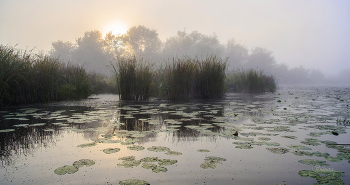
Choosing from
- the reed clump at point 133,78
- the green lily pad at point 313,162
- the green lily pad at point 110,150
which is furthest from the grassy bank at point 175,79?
the green lily pad at point 313,162

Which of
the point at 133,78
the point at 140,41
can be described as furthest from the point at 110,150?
the point at 140,41

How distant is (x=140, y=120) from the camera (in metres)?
4.86

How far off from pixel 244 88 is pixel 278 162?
47.6ft

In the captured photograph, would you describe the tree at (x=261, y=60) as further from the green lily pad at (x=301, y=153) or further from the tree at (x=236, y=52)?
the green lily pad at (x=301, y=153)

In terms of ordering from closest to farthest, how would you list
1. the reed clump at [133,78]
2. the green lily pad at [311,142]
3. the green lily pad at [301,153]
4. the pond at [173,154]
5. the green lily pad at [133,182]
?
the green lily pad at [133,182]
the pond at [173,154]
the green lily pad at [301,153]
the green lily pad at [311,142]
the reed clump at [133,78]

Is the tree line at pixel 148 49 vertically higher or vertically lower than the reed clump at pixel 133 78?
higher

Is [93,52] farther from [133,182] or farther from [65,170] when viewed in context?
[133,182]

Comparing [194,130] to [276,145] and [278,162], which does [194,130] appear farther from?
[278,162]

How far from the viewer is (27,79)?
747 centimetres

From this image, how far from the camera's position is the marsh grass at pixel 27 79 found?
22.2 feet

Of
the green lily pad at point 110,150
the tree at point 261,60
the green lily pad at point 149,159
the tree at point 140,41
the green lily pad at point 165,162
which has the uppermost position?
the tree at point 140,41

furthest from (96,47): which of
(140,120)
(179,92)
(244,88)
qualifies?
(140,120)

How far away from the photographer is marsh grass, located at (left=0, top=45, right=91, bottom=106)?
6770mm

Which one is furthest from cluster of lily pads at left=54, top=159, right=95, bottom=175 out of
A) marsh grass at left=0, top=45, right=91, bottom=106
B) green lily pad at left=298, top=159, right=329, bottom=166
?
marsh grass at left=0, top=45, right=91, bottom=106
